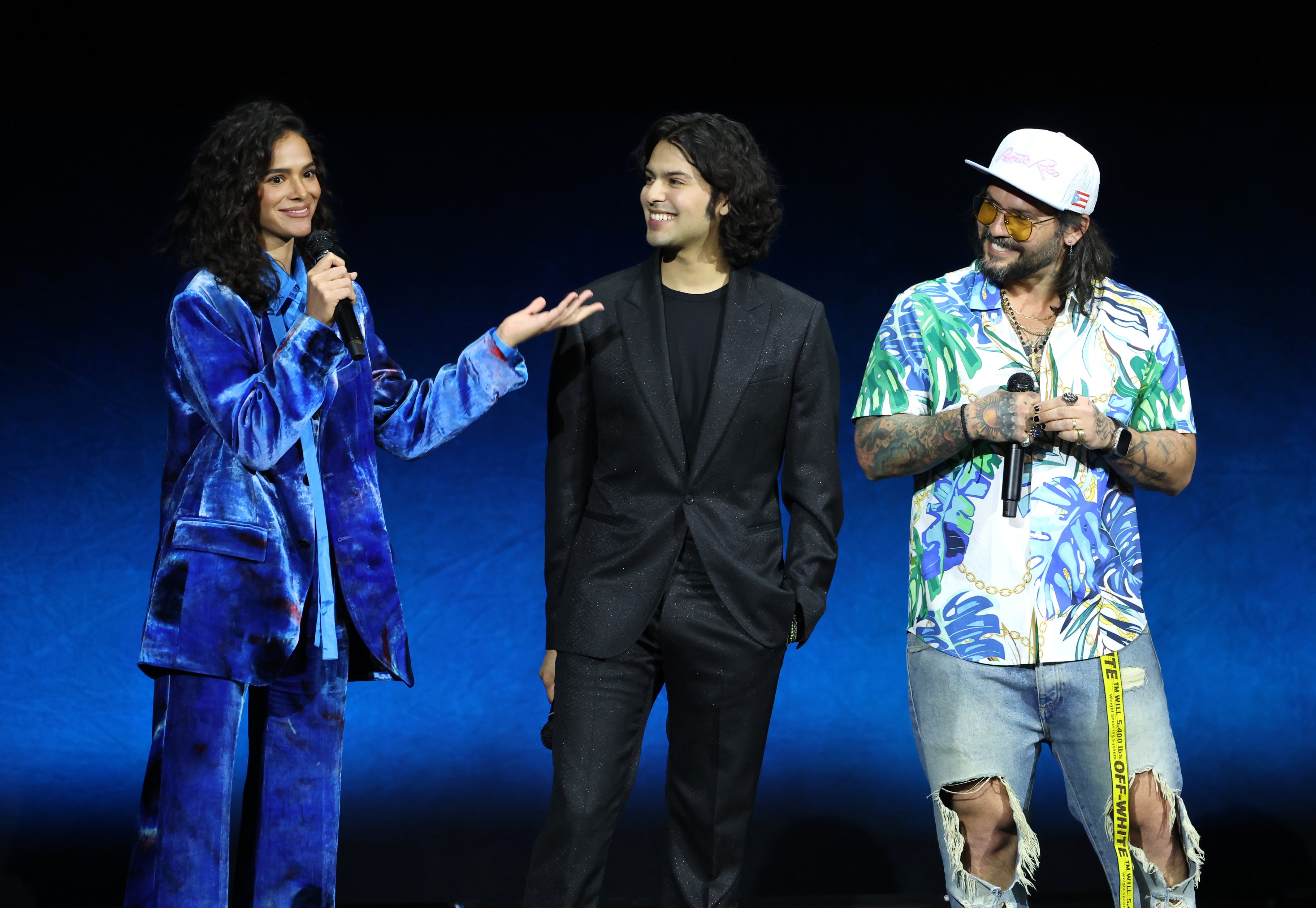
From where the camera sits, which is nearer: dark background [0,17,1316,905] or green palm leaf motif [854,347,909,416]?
green palm leaf motif [854,347,909,416]

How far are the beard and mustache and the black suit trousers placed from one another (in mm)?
758

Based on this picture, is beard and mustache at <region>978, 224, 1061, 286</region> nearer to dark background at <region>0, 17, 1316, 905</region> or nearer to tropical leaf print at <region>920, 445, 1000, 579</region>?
tropical leaf print at <region>920, 445, 1000, 579</region>

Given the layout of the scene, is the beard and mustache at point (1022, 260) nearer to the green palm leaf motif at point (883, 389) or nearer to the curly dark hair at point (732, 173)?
the green palm leaf motif at point (883, 389)

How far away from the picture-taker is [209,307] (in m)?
2.34

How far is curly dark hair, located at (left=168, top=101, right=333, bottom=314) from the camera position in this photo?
2.39m

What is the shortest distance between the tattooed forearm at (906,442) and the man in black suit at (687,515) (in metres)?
0.08

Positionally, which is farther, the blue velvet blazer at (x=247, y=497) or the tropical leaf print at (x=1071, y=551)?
the tropical leaf print at (x=1071, y=551)

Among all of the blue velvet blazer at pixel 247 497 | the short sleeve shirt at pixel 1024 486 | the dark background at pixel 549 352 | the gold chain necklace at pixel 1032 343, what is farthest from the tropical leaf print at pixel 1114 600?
the dark background at pixel 549 352

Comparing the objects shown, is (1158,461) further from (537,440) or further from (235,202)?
(537,440)

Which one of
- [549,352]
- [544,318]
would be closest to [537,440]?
[549,352]

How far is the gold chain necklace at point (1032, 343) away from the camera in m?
2.52

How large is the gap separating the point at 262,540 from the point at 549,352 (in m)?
2.03

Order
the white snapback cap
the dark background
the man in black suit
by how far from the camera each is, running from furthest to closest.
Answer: the dark background
the white snapback cap
the man in black suit

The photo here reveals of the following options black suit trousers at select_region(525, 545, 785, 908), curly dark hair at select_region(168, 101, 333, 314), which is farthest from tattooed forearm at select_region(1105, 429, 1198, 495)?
curly dark hair at select_region(168, 101, 333, 314)
